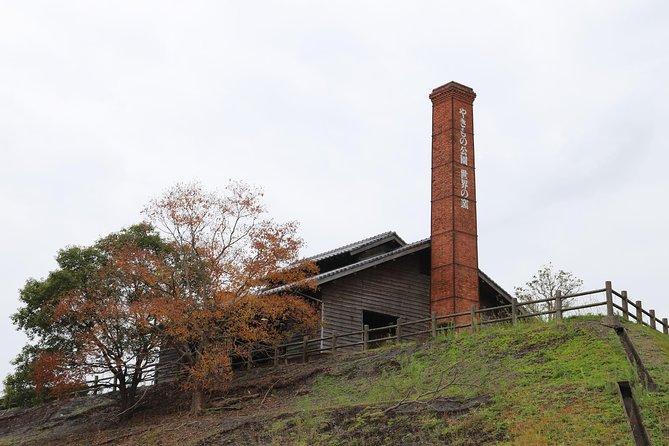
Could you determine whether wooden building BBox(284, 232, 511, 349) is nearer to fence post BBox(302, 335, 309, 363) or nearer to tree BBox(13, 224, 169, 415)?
fence post BBox(302, 335, 309, 363)

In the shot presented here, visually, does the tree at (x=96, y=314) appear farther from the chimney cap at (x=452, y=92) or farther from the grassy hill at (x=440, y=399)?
the chimney cap at (x=452, y=92)

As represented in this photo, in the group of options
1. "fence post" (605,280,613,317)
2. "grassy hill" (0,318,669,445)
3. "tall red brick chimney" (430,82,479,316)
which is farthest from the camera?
"tall red brick chimney" (430,82,479,316)

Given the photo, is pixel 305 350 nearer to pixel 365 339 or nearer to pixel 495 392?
pixel 365 339

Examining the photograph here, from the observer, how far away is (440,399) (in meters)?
21.8

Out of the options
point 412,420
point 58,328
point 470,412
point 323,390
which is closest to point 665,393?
point 470,412

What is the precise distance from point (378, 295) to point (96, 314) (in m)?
11.2

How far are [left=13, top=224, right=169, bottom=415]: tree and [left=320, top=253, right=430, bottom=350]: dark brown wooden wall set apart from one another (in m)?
6.75

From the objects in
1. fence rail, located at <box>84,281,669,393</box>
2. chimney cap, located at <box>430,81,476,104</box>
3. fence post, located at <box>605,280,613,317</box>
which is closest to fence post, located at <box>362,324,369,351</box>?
fence rail, located at <box>84,281,669,393</box>

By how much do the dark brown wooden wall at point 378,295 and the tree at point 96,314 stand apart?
22.2ft

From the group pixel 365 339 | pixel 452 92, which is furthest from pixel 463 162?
pixel 365 339

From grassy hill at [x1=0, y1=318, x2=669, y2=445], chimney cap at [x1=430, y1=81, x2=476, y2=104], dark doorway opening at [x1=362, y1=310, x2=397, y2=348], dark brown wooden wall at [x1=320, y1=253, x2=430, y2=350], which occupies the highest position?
chimney cap at [x1=430, y1=81, x2=476, y2=104]

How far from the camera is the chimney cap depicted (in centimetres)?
3625

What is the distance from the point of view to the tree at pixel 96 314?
96.6 ft

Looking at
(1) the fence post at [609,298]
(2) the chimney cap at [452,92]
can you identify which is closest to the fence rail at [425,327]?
(1) the fence post at [609,298]
